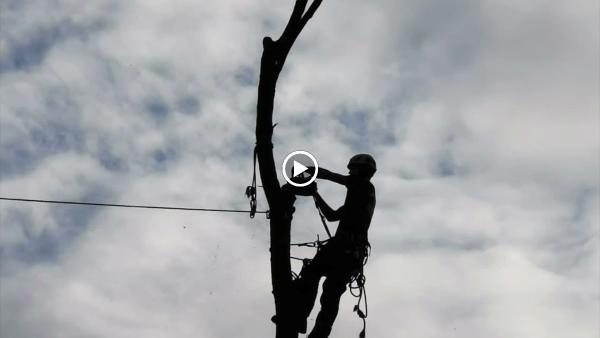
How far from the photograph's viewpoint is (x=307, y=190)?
7902mm

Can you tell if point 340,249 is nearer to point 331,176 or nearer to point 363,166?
point 331,176

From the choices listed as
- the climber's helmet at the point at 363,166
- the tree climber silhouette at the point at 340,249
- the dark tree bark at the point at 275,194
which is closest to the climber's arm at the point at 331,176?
the tree climber silhouette at the point at 340,249

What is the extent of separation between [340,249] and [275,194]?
63.7 inches

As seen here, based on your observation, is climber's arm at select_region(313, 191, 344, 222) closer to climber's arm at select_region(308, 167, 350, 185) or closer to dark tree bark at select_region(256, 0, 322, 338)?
climber's arm at select_region(308, 167, 350, 185)

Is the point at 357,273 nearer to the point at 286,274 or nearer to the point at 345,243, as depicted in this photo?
the point at 345,243

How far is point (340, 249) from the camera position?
8242mm

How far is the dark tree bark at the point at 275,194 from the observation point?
272 inches

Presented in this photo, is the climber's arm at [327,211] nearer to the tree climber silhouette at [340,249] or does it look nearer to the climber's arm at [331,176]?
the tree climber silhouette at [340,249]

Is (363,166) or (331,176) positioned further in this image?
(363,166)

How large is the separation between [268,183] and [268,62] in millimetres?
1195

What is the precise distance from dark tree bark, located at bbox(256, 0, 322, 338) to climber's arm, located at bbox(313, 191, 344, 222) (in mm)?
1114

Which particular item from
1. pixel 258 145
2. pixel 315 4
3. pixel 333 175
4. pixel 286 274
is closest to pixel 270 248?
pixel 286 274

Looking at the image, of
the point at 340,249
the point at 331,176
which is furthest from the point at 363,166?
the point at 340,249

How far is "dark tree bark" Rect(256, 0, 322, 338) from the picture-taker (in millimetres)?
6918
